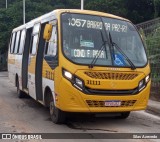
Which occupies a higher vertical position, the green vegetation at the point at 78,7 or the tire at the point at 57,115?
the green vegetation at the point at 78,7

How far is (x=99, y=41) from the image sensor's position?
29.5ft

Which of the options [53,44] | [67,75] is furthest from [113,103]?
[53,44]

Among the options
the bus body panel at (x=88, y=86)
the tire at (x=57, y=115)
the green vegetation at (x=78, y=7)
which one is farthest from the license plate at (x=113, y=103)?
the green vegetation at (x=78, y=7)

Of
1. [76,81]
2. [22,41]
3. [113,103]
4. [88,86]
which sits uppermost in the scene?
[22,41]

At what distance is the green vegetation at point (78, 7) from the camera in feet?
129

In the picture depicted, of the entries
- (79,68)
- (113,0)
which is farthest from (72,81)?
(113,0)

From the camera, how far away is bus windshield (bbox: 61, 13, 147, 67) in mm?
8664

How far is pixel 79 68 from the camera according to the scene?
8.31 m

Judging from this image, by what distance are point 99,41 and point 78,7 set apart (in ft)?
115

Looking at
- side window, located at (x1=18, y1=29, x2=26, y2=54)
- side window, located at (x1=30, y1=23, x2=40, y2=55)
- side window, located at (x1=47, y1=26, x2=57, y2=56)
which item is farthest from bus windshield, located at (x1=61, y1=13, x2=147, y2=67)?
side window, located at (x1=18, y1=29, x2=26, y2=54)

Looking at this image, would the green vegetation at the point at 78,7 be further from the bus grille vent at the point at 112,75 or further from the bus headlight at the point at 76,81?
the bus headlight at the point at 76,81

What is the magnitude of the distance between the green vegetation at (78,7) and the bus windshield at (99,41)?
2611cm

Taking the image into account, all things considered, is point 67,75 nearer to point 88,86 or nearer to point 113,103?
point 88,86

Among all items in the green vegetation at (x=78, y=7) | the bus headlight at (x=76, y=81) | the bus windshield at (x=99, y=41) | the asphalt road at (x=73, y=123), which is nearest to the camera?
the bus headlight at (x=76, y=81)
